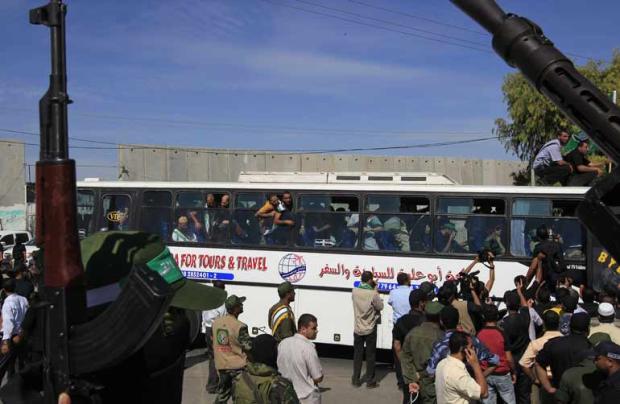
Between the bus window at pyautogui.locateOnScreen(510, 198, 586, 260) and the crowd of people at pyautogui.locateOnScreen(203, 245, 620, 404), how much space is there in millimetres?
1896

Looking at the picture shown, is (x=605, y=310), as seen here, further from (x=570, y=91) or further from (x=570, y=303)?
(x=570, y=91)

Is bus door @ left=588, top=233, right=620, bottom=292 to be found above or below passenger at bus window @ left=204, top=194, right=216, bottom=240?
below

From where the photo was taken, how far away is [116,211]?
42.0 ft

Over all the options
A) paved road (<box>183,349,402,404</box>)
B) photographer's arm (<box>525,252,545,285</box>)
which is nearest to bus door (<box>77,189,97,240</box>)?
paved road (<box>183,349,402,404</box>)

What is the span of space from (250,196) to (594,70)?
24413 millimetres

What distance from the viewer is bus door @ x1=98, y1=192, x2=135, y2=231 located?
1269 cm

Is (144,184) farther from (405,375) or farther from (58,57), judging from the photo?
(58,57)

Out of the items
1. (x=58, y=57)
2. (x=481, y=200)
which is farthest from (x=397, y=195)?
(x=58, y=57)

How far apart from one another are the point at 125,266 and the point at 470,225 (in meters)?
8.84

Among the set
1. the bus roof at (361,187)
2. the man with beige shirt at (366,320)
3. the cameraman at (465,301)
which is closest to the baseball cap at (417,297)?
the cameraman at (465,301)

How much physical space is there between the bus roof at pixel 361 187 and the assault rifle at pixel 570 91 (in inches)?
318

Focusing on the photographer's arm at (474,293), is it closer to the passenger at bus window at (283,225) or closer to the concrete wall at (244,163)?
the passenger at bus window at (283,225)

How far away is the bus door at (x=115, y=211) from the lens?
41.6 feet

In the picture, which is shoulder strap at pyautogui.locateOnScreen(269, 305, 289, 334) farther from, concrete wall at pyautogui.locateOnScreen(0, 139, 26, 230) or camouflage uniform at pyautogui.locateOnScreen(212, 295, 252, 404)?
concrete wall at pyautogui.locateOnScreen(0, 139, 26, 230)
